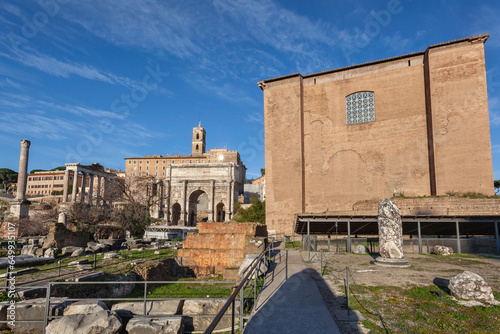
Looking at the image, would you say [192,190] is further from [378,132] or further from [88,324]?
[88,324]

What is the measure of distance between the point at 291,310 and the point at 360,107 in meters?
27.4

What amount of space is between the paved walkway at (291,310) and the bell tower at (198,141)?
92.9m

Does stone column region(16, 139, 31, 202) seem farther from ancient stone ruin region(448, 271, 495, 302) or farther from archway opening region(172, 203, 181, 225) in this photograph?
ancient stone ruin region(448, 271, 495, 302)

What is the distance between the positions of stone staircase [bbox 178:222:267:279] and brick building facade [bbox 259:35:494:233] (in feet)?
43.2

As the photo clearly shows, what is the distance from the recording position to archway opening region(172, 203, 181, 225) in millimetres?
55312

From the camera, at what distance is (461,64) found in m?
24.9

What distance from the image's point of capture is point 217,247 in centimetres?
1662

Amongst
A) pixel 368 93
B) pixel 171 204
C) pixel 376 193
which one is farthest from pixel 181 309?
pixel 171 204

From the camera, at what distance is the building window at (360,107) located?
2936 centimetres

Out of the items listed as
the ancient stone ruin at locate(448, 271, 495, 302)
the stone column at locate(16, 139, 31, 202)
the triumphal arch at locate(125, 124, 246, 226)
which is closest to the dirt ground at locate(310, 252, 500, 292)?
the ancient stone ruin at locate(448, 271, 495, 302)

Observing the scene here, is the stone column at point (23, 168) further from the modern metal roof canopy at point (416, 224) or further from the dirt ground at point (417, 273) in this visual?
the dirt ground at point (417, 273)

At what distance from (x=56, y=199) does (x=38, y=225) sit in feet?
124

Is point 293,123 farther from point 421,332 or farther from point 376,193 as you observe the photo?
point 421,332

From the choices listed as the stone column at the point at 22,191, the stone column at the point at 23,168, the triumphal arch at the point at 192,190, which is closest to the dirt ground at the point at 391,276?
the stone column at the point at 22,191
